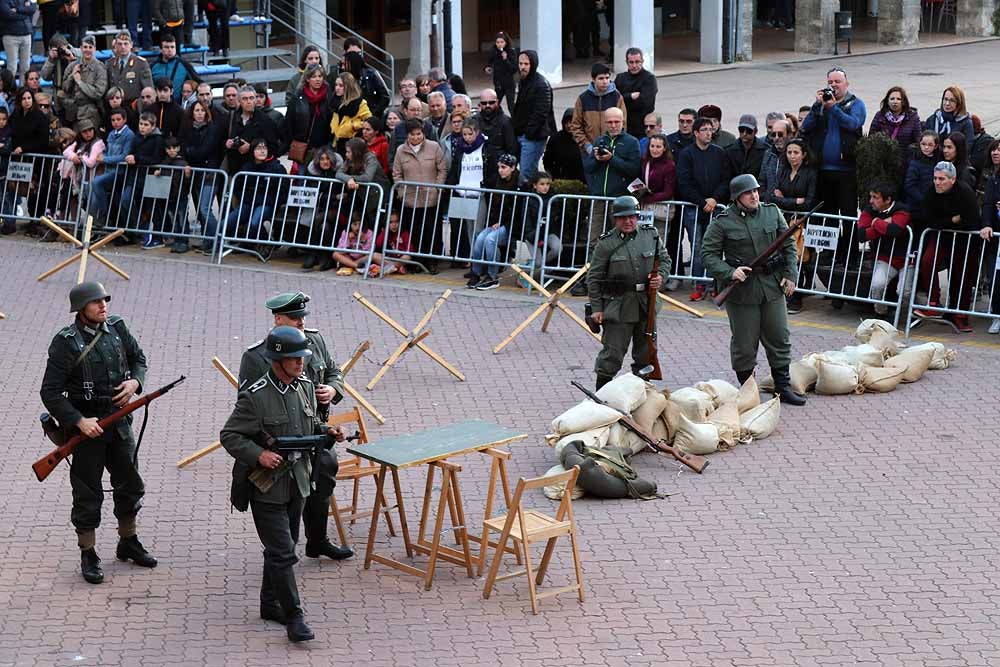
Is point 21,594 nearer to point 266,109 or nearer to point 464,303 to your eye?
point 464,303

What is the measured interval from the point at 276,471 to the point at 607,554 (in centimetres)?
230

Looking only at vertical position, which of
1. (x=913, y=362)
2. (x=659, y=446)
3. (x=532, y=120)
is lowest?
(x=659, y=446)

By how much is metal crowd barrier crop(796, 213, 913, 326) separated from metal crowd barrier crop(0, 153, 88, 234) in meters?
8.57

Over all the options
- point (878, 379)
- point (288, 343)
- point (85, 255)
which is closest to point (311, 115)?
point (85, 255)

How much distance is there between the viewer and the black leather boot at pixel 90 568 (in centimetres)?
927

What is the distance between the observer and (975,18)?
42.4 metres

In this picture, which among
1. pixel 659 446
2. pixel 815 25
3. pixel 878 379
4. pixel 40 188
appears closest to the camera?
pixel 659 446

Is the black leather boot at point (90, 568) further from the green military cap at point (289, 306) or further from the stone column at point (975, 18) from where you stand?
the stone column at point (975, 18)

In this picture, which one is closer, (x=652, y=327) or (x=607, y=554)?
(x=607, y=554)

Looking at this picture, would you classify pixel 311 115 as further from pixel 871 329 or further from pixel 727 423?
pixel 727 423

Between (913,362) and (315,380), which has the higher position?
(315,380)

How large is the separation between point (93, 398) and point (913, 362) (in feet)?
22.6

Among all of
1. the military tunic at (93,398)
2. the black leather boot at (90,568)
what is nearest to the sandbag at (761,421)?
the military tunic at (93,398)

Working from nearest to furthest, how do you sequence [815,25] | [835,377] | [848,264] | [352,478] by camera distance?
[352,478] < [835,377] < [848,264] < [815,25]
